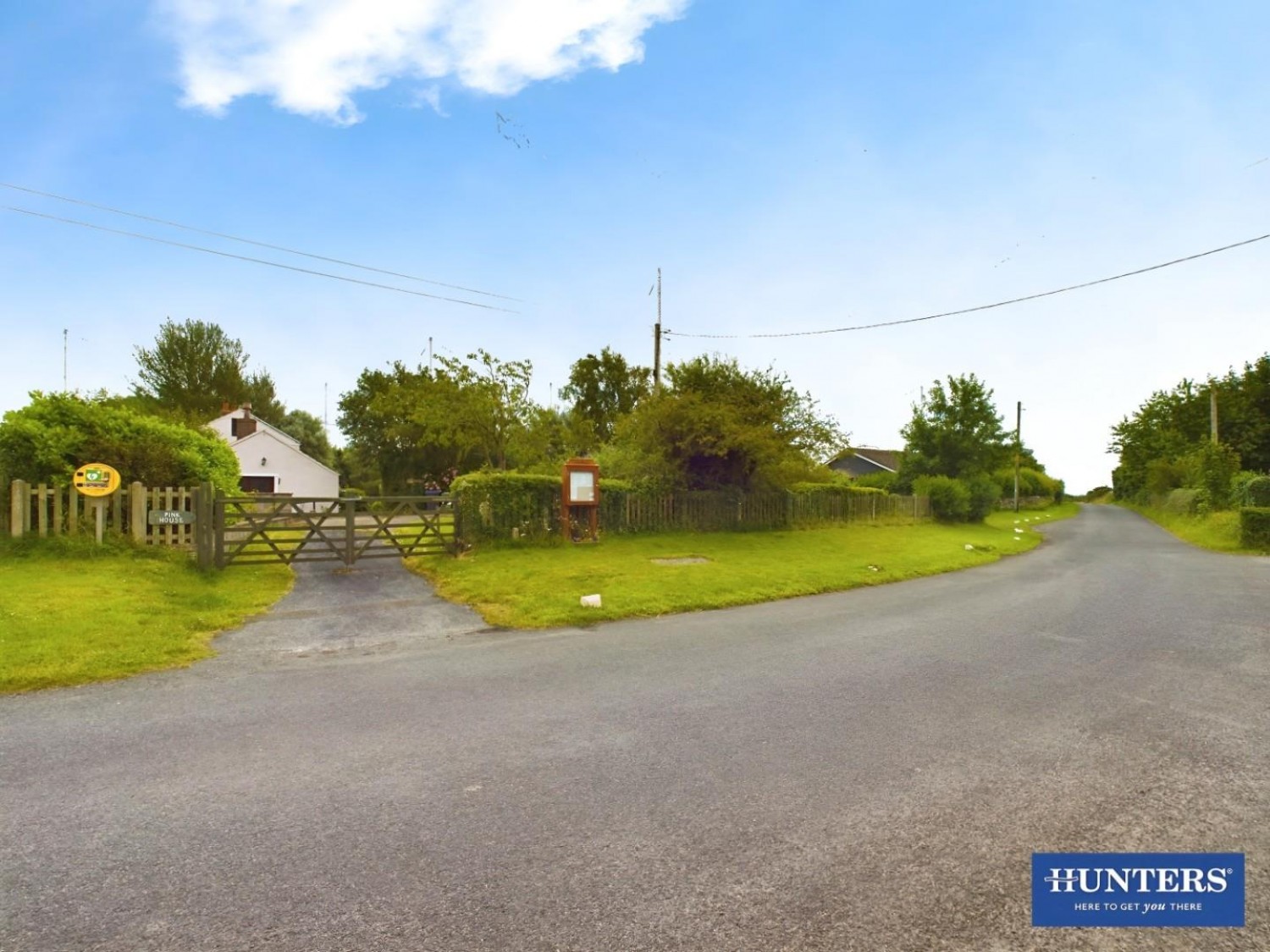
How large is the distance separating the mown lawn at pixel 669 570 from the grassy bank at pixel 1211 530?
6.27 metres

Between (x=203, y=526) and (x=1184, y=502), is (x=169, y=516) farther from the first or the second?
(x=1184, y=502)

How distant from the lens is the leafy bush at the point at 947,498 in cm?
3503

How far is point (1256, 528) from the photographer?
20.7m

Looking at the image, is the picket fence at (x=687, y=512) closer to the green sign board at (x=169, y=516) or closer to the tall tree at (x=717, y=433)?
the tall tree at (x=717, y=433)

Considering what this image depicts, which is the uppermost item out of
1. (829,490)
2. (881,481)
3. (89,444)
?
(89,444)

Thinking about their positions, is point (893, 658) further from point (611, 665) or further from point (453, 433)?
point (453, 433)

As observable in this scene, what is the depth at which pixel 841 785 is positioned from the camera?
3.90 metres

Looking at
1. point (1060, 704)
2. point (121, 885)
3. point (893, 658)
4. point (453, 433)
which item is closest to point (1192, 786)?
point (1060, 704)

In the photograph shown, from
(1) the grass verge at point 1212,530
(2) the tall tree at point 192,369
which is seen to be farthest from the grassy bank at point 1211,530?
(2) the tall tree at point 192,369

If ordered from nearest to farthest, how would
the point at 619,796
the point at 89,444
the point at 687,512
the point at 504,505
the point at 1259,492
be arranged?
the point at 619,796, the point at 89,444, the point at 504,505, the point at 687,512, the point at 1259,492

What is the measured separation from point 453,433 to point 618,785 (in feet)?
109

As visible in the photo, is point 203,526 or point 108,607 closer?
point 108,607

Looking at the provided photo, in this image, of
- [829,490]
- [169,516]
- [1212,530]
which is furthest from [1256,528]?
[169,516]

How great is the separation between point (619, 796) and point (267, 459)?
3989 cm
